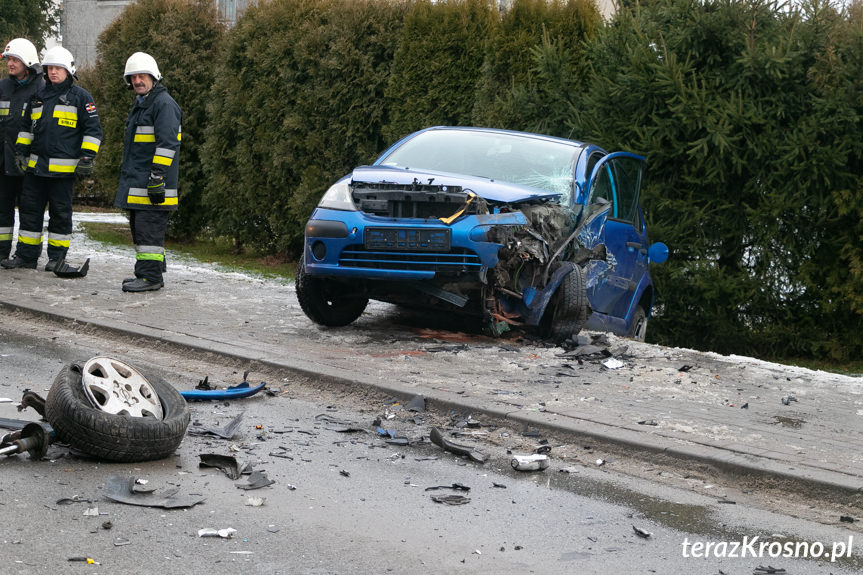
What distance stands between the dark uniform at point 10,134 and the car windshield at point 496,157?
4.39 meters

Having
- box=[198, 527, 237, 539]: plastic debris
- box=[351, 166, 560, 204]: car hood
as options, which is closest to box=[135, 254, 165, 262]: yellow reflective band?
box=[351, 166, 560, 204]: car hood

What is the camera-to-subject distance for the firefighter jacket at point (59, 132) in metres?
10.8

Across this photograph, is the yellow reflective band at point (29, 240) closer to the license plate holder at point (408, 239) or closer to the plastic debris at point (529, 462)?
the license plate holder at point (408, 239)

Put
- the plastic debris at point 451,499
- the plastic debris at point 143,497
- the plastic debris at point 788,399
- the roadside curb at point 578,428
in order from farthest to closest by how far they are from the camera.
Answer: the plastic debris at point 788,399 < the roadside curb at point 578,428 < the plastic debris at point 451,499 < the plastic debris at point 143,497

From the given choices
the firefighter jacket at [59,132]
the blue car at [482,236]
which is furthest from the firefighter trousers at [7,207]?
the blue car at [482,236]

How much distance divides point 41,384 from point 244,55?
29.4ft

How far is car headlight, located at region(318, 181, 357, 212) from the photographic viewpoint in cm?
798

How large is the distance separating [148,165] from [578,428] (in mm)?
5926

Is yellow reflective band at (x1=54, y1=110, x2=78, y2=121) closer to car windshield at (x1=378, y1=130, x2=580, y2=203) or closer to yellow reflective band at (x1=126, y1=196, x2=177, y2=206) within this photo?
yellow reflective band at (x1=126, y1=196, x2=177, y2=206)

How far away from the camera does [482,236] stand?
24.9 feet

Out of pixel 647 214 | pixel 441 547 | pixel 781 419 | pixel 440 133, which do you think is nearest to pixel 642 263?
pixel 647 214

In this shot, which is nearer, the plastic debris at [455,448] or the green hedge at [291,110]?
the plastic debris at [455,448]

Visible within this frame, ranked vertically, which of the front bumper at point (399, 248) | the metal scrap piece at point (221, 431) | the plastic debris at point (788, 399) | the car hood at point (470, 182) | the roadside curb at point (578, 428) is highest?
the car hood at point (470, 182)

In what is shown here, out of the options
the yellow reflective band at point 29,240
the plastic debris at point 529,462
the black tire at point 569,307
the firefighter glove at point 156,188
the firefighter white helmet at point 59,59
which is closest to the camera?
the plastic debris at point 529,462
